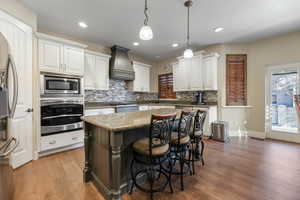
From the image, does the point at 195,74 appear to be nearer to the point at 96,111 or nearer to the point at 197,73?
the point at 197,73

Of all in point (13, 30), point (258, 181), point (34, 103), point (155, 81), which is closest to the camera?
point (258, 181)

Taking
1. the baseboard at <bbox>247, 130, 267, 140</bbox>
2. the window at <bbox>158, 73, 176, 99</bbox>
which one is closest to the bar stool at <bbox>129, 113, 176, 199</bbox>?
the baseboard at <bbox>247, 130, 267, 140</bbox>

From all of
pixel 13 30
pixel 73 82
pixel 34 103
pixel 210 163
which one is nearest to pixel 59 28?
pixel 13 30

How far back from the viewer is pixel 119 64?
178 inches

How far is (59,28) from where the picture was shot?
331 cm

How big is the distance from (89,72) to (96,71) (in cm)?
22

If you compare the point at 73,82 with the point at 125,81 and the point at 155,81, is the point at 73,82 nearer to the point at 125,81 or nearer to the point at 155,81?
the point at 125,81

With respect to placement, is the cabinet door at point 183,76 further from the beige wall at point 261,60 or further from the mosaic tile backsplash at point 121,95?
the beige wall at point 261,60

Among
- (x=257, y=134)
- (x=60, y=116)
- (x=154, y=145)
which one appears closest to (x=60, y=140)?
(x=60, y=116)

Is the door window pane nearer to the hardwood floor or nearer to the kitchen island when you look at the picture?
the hardwood floor

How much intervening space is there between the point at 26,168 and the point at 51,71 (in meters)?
1.84

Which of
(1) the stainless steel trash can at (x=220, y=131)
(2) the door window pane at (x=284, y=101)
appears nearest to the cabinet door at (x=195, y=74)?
(1) the stainless steel trash can at (x=220, y=131)

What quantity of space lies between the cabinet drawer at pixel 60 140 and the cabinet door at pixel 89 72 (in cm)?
137

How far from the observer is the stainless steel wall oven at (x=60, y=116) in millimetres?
2801
